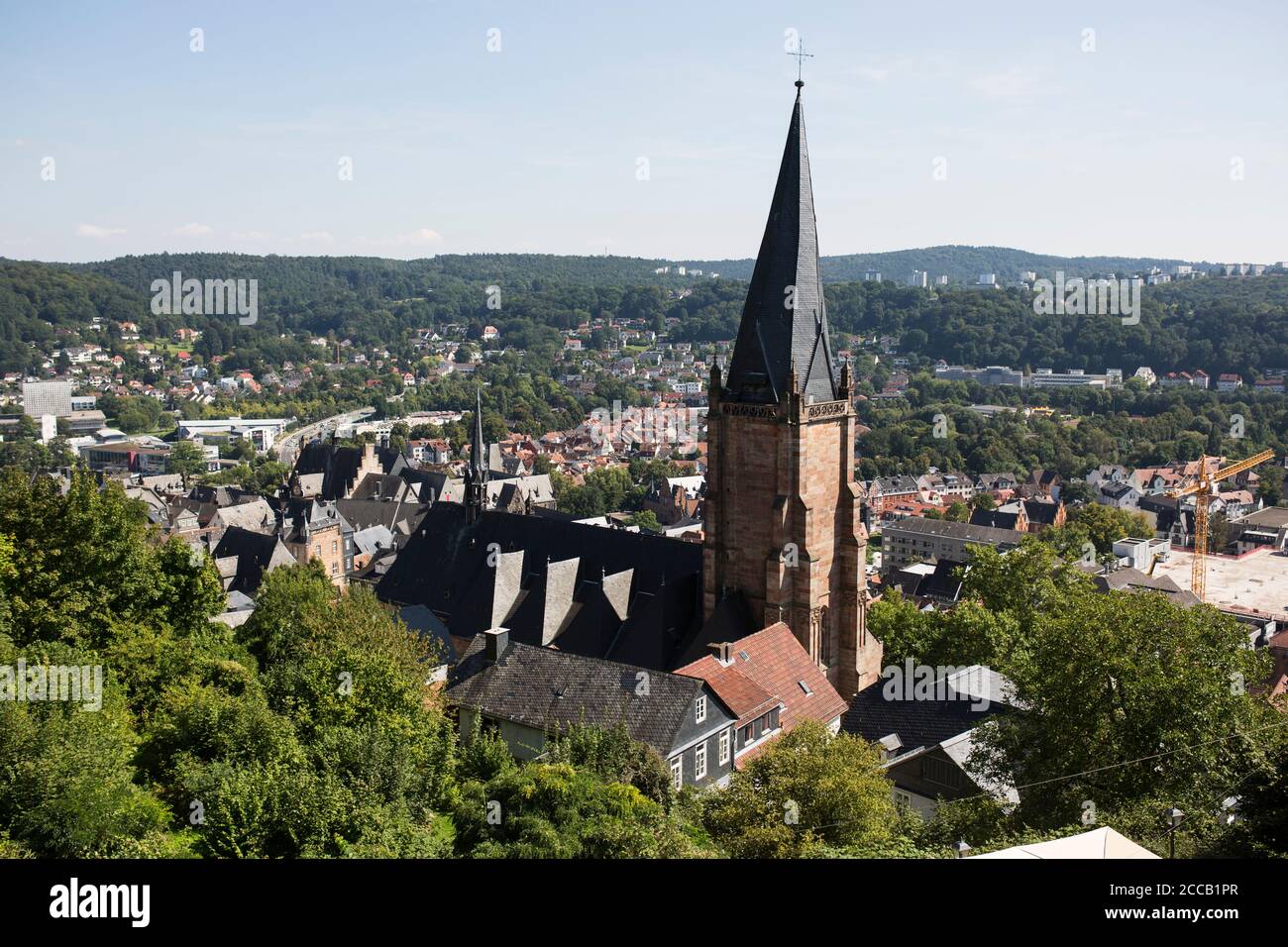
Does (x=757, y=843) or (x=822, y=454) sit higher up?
(x=822, y=454)

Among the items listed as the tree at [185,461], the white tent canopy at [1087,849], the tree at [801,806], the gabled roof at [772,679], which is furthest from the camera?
the tree at [185,461]

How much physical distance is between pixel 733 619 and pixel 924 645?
10.2 meters

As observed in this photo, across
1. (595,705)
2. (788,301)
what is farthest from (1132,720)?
(788,301)

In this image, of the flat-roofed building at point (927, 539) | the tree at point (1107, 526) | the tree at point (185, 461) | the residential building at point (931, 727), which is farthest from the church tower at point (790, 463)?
the tree at point (185, 461)

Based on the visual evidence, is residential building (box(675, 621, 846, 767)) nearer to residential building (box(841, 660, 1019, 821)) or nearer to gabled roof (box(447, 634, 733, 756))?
gabled roof (box(447, 634, 733, 756))

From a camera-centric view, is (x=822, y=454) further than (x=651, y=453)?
No

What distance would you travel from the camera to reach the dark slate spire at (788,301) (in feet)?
121

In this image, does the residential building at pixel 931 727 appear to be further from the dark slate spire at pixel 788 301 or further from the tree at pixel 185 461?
the tree at pixel 185 461

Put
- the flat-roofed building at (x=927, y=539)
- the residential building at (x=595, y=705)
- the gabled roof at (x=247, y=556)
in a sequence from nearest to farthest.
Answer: the residential building at (x=595, y=705) → the gabled roof at (x=247, y=556) → the flat-roofed building at (x=927, y=539)

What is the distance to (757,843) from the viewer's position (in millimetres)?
20656

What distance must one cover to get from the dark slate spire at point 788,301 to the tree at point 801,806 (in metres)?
16.1
